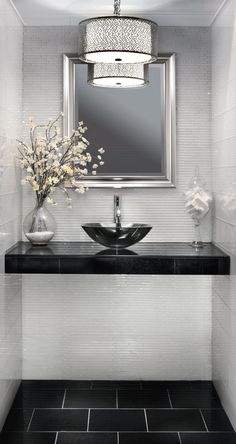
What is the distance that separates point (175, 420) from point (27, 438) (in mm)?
858

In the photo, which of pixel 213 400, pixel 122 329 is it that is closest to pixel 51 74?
pixel 122 329

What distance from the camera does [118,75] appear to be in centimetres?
379

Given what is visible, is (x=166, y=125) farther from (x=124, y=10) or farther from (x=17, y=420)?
(x=17, y=420)

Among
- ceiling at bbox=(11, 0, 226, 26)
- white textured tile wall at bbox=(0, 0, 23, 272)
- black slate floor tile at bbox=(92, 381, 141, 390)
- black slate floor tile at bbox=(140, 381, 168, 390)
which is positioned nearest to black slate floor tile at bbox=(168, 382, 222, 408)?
black slate floor tile at bbox=(140, 381, 168, 390)

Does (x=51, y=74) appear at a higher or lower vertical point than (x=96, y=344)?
higher

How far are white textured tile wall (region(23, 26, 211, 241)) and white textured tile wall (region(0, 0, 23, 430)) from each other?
124 mm

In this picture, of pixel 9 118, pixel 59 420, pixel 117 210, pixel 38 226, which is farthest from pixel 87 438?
pixel 9 118

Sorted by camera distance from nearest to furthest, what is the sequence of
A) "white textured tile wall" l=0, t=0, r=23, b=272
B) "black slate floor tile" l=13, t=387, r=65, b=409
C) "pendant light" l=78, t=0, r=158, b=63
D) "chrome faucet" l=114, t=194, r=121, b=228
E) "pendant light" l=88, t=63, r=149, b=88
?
1. "pendant light" l=78, t=0, r=158, b=63
2. "white textured tile wall" l=0, t=0, r=23, b=272
3. "pendant light" l=88, t=63, r=149, b=88
4. "black slate floor tile" l=13, t=387, r=65, b=409
5. "chrome faucet" l=114, t=194, r=121, b=228

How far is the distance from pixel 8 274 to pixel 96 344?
0.86 meters

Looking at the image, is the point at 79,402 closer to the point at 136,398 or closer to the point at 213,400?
the point at 136,398

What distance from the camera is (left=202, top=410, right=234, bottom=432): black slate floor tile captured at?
3608 millimetres

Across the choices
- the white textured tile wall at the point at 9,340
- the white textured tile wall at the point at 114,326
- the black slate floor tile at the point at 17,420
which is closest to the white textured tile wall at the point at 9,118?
the white textured tile wall at the point at 9,340

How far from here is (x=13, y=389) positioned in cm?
399

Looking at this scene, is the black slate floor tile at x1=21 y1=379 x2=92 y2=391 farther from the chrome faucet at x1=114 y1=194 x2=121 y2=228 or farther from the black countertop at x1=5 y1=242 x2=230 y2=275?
the chrome faucet at x1=114 y1=194 x2=121 y2=228
